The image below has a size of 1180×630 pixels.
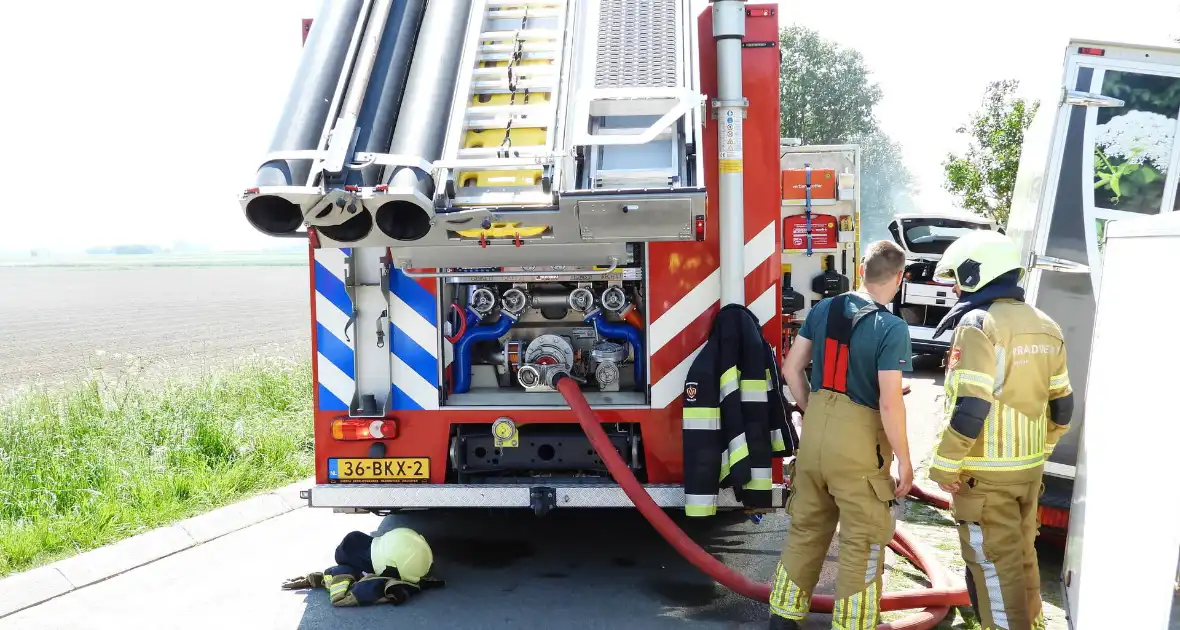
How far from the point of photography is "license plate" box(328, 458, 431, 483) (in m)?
4.99

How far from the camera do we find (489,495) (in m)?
4.81

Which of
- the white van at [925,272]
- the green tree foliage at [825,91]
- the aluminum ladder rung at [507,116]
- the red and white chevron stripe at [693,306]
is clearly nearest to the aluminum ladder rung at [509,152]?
the aluminum ladder rung at [507,116]

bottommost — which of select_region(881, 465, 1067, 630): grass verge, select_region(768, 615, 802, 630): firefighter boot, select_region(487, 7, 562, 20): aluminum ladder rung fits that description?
select_region(881, 465, 1067, 630): grass verge

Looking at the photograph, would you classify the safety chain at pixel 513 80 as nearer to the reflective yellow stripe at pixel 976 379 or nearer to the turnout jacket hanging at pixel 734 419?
the turnout jacket hanging at pixel 734 419

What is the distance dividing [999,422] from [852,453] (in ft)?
1.90

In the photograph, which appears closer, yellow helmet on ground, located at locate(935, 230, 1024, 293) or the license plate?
yellow helmet on ground, located at locate(935, 230, 1024, 293)

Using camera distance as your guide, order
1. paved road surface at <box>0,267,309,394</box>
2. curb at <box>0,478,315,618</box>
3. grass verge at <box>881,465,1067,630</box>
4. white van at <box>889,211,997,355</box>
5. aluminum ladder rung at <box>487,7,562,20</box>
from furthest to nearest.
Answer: paved road surface at <box>0,267,309,394</box>, white van at <box>889,211,997,355</box>, aluminum ladder rung at <box>487,7,562,20</box>, curb at <box>0,478,315,618</box>, grass verge at <box>881,465,1067,630</box>

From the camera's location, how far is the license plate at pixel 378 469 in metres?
4.99

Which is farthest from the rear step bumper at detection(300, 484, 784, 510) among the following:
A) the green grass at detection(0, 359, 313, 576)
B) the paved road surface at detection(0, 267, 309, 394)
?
the paved road surface at detection(0, 267, 309, 394)

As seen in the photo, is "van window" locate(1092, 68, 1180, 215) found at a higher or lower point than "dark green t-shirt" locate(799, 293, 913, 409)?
higher

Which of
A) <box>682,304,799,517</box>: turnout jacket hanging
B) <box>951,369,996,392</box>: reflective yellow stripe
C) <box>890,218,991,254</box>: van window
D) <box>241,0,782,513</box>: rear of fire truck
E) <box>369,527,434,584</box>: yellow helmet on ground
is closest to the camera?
<box>951,369,996,392</box>: reflective yellow stripe

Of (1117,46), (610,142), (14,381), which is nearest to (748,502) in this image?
(610,142)

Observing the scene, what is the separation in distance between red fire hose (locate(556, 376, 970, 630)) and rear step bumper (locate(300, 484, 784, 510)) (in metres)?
0.09

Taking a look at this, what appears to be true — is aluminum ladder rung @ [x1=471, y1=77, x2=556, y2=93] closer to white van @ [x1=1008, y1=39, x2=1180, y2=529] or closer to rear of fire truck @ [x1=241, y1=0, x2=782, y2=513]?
rear of fire truck @ [x1=241, y1=0, x2=782, y2=513]
